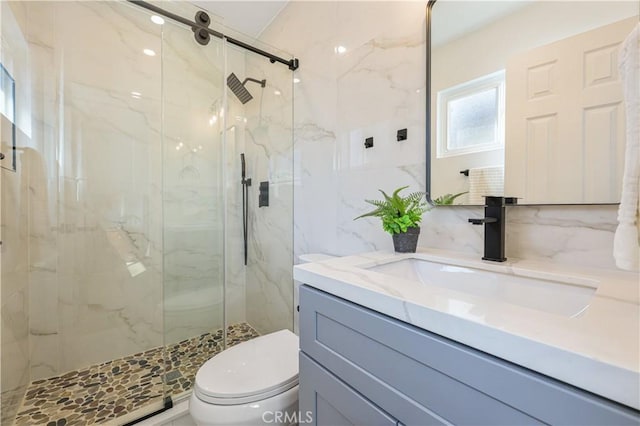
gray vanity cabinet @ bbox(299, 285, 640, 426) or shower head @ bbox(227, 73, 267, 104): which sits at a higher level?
shower head @ bbox(227, 73, 267, 104)

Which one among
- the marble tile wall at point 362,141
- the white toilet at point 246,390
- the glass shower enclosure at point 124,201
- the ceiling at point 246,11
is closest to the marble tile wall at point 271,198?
the glass shower enclosure at point 124,201

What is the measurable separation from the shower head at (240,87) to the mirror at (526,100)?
1342mm

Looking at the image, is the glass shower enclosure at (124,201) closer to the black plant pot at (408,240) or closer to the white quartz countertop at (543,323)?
the black plant pot at (408,240)

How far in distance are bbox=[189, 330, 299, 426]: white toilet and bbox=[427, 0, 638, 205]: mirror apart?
942 millimetres

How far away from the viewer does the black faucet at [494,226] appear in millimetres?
881

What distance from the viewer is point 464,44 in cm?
107

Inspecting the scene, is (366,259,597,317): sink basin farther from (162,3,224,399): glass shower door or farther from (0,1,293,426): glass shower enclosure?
(162,3,224,399): glass shower door

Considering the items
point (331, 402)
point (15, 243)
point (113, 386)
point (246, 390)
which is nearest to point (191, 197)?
point (15, 243)

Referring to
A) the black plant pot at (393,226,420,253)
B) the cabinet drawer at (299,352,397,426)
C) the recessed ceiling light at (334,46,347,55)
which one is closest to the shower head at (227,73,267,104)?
the recessed ceiling light at (334,46,347,55)

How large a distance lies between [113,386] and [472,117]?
233 centimetres

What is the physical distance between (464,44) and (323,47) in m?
0.87

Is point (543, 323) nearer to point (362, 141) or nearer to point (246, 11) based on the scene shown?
point (362, 141)

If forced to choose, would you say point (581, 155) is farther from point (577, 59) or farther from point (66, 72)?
point (66, 72)

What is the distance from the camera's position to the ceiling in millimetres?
1885
